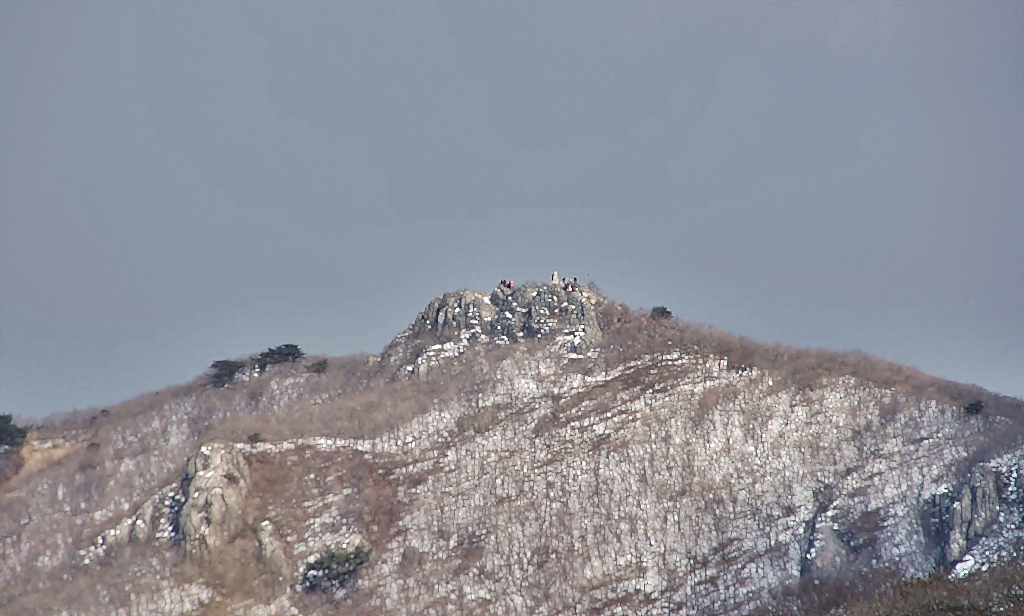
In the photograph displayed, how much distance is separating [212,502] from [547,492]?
23944 mm

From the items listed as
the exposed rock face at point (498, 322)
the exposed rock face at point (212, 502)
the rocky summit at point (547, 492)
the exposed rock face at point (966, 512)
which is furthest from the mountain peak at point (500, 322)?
the exposed rock face at point (966, 512)

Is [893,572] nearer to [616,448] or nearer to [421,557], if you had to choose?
[616,448]

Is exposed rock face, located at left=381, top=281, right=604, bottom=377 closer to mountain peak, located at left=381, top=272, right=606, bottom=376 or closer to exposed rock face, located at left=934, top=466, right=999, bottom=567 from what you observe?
mountain peak, located at left=381, top=272, right=606, bottom=376

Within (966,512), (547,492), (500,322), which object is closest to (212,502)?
(547,492)

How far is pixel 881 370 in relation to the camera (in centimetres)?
7738

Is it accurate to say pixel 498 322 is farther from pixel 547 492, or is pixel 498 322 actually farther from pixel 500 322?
pixel 547 492

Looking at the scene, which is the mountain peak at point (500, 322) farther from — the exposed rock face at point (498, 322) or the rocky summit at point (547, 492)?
the rocky summit at point (547, 492)

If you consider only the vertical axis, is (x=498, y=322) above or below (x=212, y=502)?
above

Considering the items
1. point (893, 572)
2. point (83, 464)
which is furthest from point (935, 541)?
point (83, 464)

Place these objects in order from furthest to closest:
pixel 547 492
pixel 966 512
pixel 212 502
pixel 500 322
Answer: pixel 500 322, pixel 547 492, pixel 212 502, pixel 966 512

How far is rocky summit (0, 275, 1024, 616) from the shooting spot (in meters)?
61.2

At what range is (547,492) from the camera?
6919 centimetres

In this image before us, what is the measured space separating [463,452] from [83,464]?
32.8m

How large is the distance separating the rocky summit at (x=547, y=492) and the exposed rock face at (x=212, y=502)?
6.4 inches
